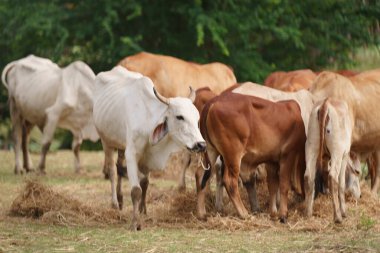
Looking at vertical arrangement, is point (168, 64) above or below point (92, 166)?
above

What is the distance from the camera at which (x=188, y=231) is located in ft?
35.8

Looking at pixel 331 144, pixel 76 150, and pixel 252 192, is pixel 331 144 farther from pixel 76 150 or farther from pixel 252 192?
pixel 76 150

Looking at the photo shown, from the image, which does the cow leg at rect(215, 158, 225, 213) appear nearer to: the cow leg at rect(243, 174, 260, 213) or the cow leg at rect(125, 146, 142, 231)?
the cow leg at rect(243, 174, 260, 213)

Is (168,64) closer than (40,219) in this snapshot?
No

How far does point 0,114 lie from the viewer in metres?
24.4

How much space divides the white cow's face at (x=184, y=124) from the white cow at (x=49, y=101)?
18.9ft

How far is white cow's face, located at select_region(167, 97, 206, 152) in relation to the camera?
1071cm

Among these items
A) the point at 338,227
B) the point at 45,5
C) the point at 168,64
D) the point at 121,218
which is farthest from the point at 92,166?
the point at 338,227

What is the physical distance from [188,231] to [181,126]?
103 cm

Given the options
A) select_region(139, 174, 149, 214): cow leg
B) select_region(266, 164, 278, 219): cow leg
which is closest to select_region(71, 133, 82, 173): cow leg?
select_region(139, 174, 149, 214): cow leg

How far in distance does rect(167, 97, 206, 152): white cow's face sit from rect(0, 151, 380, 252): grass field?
874 mm

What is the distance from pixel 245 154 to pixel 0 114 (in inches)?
538

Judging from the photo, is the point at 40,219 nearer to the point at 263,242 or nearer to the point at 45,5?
the point at 263,242

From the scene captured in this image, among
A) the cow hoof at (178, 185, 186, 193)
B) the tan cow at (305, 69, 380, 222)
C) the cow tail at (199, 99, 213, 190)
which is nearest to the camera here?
the cow tail at (199, 99, 213, 190)
